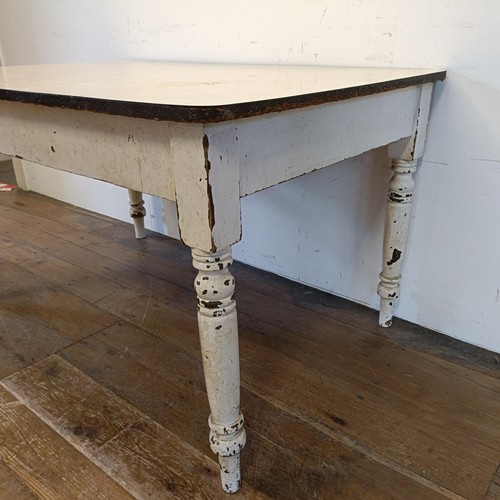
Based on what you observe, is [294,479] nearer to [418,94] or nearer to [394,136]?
[394,136]

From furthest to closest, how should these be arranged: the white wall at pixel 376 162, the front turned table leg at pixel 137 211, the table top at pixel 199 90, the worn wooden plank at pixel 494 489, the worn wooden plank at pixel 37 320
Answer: the front turned table leg at pixel 137 211
the worn wooden plank at pixel 37 320
the white wall at pixel 376 162
the worn wooden plank at pixel 494 489
the table top at pixel 199 90

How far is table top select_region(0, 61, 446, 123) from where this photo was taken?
1.82 ft

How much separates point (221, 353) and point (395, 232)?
0.60m

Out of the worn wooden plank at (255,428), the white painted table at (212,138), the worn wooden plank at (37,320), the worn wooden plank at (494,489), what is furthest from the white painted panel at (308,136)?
the worn wooden plank at (37,320)

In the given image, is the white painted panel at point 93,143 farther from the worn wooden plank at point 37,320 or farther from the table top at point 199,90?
the worn wooden plank at point 37,320

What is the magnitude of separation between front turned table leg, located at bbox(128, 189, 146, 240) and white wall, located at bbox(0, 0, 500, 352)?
451 millimetres

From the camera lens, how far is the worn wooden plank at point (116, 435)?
0.81 m

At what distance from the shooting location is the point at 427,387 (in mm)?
1025

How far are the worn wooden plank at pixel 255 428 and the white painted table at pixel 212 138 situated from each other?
0.33 feet

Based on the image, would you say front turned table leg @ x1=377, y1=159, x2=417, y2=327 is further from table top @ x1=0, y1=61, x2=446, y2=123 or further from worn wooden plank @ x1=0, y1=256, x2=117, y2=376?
worn wooden plank @ x1=0, y1=256, x2=117, y2=376

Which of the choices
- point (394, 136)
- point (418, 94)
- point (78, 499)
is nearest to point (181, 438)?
point (78, 499)

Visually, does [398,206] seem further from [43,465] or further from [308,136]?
[43,465]

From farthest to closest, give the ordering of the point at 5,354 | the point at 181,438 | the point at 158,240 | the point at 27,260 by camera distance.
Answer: the point at 158,240
the point at 27,260
the point at 5,354
the point at 181,438

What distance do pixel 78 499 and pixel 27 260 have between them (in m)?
1.09
